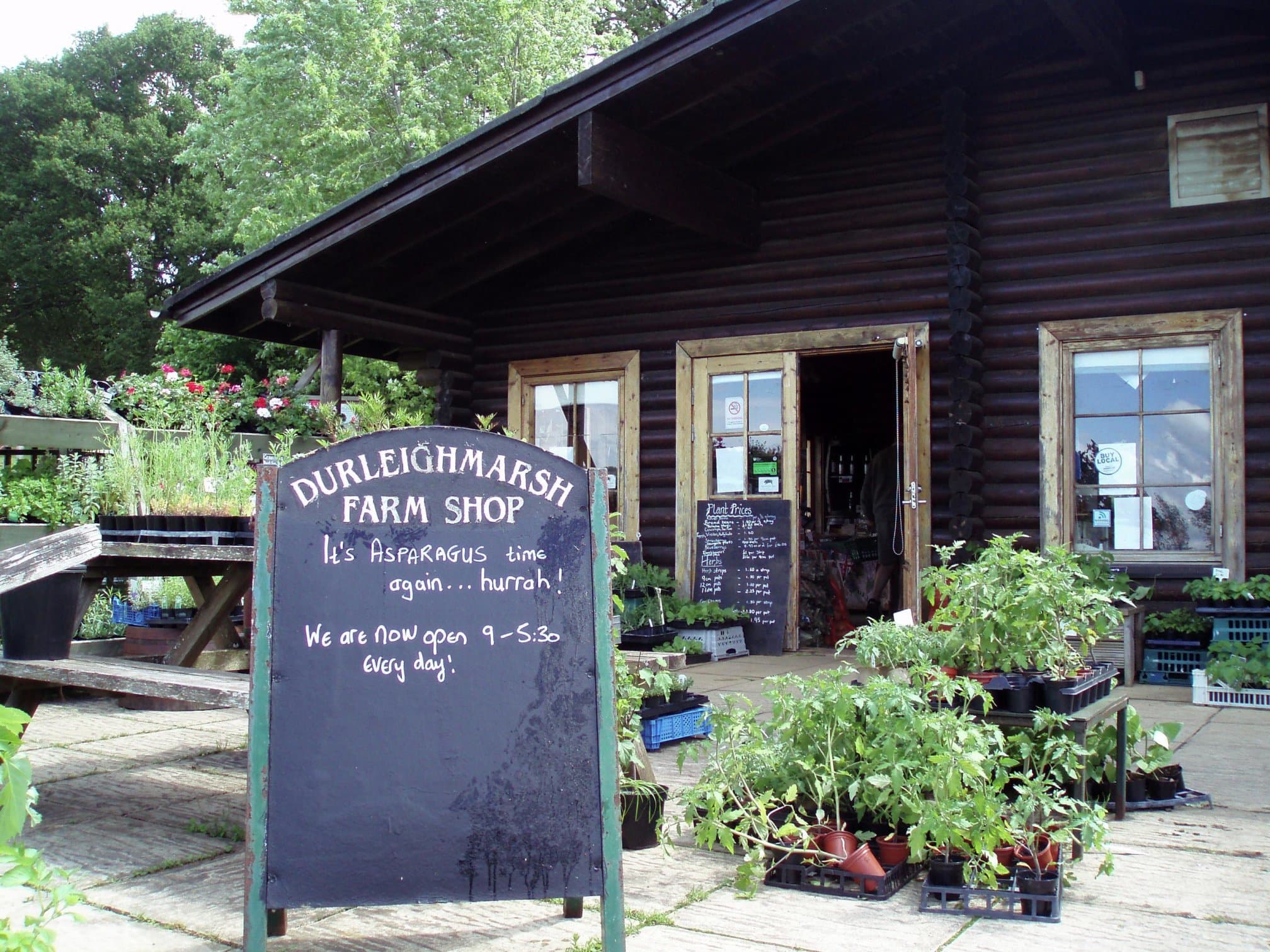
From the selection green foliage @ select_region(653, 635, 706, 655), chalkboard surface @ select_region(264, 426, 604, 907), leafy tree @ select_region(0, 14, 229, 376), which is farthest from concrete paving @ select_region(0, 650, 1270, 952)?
leafy tree @ select_region(0, 14, 229, 376)

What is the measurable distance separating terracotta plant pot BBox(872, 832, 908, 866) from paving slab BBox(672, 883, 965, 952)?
9 centimetres

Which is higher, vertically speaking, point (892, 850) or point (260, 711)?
point (260, 711)

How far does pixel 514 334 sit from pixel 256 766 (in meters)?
7.80

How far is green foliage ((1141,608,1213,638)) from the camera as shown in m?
7.07

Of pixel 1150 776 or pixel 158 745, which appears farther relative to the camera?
pixel 158 745

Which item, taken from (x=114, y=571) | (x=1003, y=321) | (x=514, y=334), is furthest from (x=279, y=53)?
(x=114, y=571)

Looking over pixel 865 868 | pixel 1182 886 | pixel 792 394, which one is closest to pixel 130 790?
pixel 865 868

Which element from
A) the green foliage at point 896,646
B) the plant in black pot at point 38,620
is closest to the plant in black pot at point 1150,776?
the green foliage at point 896,646

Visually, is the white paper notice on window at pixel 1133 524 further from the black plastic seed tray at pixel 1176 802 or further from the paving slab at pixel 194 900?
the paving slab at pixel 194 900

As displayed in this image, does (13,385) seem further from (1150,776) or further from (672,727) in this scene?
(1150,776)

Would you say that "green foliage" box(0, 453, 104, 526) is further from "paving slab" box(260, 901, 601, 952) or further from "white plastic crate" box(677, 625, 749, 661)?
"paving slab" box(260, 901, 601, 952)

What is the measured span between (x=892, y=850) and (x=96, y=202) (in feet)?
95.7

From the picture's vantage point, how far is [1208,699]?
648cm

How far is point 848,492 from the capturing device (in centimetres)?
1446
